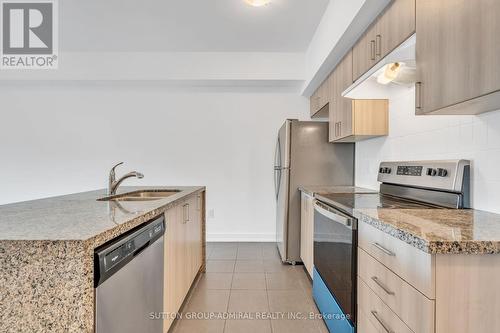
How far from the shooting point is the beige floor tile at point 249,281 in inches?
105

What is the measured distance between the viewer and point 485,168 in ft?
4.69

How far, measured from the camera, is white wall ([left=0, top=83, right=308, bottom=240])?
4184 mm

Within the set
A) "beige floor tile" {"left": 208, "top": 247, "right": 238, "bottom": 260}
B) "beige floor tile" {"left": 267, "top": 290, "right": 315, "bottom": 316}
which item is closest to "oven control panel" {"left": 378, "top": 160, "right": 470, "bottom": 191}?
"beige floor tile" {"left": 267, "top": 290, "right": 315, "bottom": 316}

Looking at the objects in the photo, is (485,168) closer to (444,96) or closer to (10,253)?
(444,96)

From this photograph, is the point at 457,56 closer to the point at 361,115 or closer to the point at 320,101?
the point at 361,115

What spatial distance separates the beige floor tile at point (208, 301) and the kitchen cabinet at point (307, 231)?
80 centimetres

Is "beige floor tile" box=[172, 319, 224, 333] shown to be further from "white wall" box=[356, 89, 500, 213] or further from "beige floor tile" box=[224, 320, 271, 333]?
"white wall" box=[356, 89, 500, 213]

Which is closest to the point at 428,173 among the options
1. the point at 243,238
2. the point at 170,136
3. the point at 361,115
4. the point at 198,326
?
the point at 361,115

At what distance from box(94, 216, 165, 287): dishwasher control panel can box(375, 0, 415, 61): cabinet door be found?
1659 mm

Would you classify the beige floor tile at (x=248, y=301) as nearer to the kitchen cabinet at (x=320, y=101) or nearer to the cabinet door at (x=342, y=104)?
the cabinet door at (x=342, y=104)

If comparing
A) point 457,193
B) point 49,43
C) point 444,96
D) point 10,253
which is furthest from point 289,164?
point 49,43

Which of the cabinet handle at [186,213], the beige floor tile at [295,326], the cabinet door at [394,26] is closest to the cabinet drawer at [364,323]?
the beige floor tile at [295,326]

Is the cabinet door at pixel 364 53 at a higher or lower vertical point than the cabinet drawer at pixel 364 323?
higher

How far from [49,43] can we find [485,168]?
14.4ft
